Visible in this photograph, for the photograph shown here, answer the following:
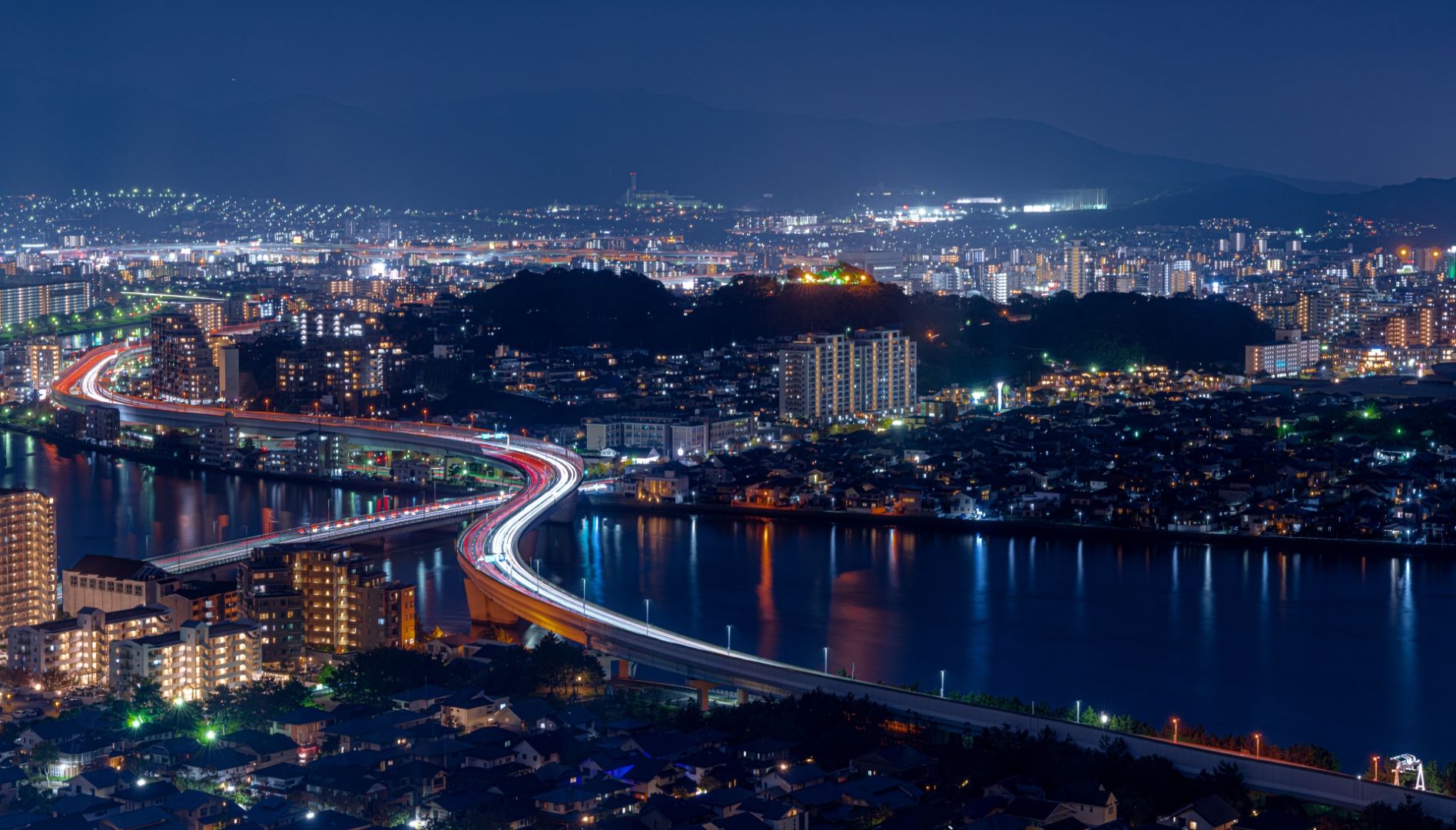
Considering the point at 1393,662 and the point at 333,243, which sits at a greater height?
the point at 333,243

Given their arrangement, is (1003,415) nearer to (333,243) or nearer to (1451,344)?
(1451,344)

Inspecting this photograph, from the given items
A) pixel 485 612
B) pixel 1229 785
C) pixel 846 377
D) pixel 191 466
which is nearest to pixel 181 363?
pixel 191 466

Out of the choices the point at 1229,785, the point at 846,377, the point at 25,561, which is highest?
the point at 846,377

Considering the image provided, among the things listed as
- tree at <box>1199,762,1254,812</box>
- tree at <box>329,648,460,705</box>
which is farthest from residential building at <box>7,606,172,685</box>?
tree at <box>1199,762,1254,812</box>

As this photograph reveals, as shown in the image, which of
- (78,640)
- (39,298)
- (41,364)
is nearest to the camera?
(78,640)

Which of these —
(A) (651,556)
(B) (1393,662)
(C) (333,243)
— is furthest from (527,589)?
(C) (333,243)

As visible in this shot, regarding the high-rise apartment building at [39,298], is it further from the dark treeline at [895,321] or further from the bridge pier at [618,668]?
the bridge pier at [618,668]

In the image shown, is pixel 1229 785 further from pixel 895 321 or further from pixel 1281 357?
pixel 1281 357

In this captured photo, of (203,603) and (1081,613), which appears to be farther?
(1081,613)
